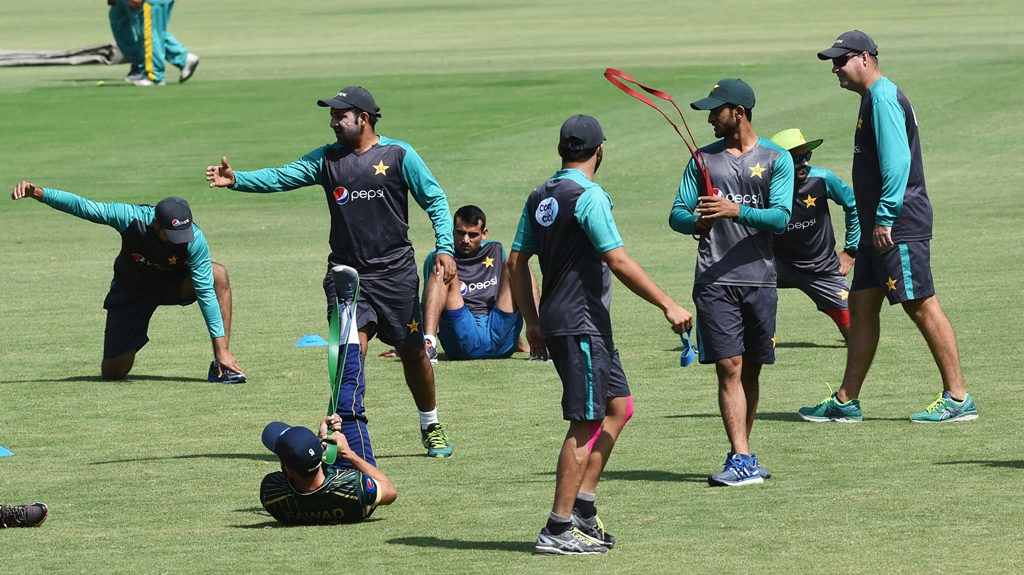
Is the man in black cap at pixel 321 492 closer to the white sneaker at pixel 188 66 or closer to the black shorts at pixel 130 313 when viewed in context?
the black shorts at pixel 130 313

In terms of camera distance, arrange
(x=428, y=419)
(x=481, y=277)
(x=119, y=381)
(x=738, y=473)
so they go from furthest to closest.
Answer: (x=481, y=277), (x=119, y=381), (x=428, y=419), (x=738, y=473)

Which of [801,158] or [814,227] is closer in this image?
[801,158]

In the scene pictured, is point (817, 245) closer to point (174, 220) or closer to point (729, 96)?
point (729, 96)

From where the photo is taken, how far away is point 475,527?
26.2 ft

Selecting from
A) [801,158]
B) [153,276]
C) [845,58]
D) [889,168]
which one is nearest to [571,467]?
[889,168]

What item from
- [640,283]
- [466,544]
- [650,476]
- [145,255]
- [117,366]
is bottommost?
[117,366]

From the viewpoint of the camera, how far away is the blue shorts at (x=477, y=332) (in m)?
13.3

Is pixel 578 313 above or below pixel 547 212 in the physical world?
below

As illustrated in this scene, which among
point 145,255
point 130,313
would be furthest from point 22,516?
point 130,313

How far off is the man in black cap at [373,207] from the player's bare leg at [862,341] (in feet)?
8.08

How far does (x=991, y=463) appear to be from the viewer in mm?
9000

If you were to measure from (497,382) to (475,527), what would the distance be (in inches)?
173

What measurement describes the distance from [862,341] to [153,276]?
5.35 metres

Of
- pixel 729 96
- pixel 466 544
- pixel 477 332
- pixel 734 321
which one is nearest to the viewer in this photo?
pixel 466 544
